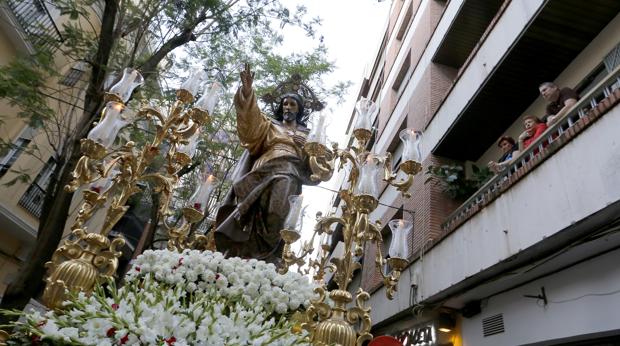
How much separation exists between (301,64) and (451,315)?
926cm

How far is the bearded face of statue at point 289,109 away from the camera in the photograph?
468cm

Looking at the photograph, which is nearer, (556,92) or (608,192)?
(608,192)

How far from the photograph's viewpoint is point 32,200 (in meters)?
12.7

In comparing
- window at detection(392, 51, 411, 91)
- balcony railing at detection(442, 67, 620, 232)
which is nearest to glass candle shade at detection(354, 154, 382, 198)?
balcony railing at detection(442, 67, 620, 232)

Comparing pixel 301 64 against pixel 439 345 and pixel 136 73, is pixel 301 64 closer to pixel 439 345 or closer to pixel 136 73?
pixel 439 345

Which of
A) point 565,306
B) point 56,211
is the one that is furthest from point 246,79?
point 565,306

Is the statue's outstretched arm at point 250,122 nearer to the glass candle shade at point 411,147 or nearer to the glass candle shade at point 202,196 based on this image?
the glass candle shade at point 202,196

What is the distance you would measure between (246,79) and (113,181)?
1.35 meters

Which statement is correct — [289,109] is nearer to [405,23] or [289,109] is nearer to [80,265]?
[80,265]

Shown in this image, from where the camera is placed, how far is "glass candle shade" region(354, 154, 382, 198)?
2803 mm

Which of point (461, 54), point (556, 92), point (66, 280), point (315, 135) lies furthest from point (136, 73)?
point (461, 54)

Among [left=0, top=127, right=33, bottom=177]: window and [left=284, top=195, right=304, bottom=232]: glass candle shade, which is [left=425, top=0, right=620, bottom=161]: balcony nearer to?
[left=284, top=195, right=304, bottom=232]: glass candle shade

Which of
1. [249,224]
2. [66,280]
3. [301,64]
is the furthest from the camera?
[301,64]

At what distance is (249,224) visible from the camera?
392cm
